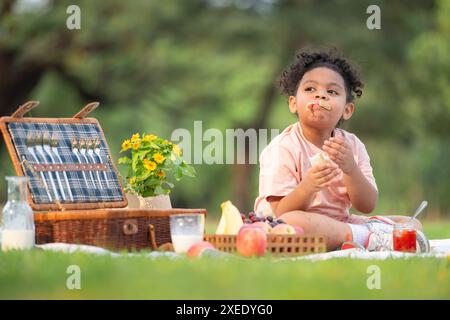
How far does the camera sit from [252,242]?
12.7ft

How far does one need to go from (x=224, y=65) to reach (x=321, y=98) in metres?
14.7

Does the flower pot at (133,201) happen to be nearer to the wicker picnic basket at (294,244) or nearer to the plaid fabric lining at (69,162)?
the plaid fabric lining at (69,162)

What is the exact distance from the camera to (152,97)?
18406mm

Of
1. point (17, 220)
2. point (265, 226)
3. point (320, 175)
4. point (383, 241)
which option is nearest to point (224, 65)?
point (383, 241)

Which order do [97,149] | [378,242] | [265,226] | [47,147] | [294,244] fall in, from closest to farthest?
[294,244] → [265,226] → [47,147] → [378,242] → [97,149]

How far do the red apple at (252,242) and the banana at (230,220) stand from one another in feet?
1.12

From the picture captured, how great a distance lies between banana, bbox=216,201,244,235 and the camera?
427 cm

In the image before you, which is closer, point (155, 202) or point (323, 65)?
point (155, 202)

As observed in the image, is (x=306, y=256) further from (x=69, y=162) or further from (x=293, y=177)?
(x=69, y=162)

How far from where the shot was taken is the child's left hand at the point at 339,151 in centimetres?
436

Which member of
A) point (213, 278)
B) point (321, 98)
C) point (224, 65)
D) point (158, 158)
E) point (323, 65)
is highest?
point (224, 65)

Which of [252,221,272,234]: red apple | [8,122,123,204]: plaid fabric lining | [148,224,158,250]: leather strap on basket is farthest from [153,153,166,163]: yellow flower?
[252,221,272,234]: red apple
